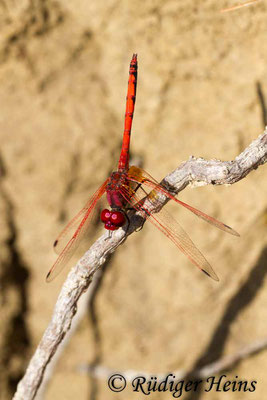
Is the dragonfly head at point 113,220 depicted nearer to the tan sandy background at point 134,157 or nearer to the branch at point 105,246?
the branch at point 105,246

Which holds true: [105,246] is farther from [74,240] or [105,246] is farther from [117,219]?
[74,240]

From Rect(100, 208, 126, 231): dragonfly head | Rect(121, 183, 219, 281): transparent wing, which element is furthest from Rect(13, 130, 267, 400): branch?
Rect(121, 183, 219, 281): transparent wing

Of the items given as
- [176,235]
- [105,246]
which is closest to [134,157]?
[176,235]

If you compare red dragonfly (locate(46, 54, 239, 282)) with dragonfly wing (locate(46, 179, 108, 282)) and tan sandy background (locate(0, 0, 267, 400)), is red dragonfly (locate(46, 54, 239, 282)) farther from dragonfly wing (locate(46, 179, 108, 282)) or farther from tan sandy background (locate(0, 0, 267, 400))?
tan sandy background (locate(0, 0, 267, 400))

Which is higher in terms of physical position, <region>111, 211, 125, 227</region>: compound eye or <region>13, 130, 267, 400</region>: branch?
<region>111, 211, 125, 227</region>: compound eye

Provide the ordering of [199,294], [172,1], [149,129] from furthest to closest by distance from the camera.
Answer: [199,294], [149,129], [172,1]

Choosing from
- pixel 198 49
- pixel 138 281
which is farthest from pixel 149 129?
pixel 138 281

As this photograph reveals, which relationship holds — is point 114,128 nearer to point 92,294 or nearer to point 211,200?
point 211,200
